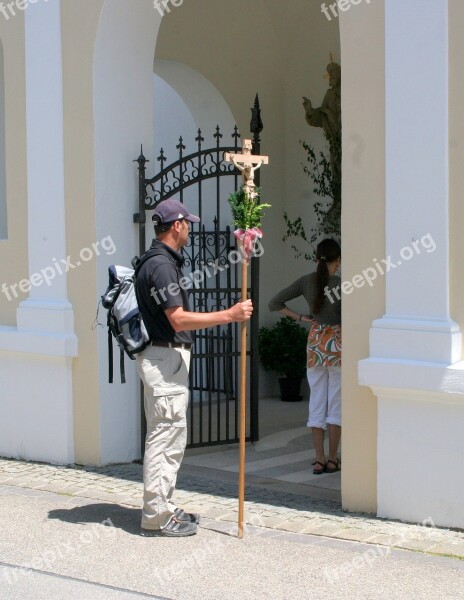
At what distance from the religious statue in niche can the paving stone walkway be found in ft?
12.5

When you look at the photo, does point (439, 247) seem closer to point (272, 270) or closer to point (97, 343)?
point (97, 343)

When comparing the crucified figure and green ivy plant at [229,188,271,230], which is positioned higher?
the crucified figure

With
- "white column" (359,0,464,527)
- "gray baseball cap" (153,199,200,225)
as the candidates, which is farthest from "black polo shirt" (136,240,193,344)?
"white column" (359,0,464,527)

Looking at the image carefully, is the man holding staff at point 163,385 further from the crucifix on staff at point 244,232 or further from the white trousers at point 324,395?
the white trousers at point 324,395

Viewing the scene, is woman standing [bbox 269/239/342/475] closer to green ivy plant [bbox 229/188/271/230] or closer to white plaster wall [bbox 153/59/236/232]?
green ivy plant [bbox 229/188/271/230]

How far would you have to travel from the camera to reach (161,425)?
19.8 ft

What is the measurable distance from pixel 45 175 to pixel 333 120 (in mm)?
3423

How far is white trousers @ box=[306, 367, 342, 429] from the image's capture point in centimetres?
764

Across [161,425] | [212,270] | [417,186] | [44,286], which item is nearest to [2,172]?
[44,286]

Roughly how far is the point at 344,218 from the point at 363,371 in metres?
0.94

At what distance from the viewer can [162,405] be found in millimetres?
5996

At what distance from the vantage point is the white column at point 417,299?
5945 mm

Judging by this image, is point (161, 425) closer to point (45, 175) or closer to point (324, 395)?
point (324, 395)

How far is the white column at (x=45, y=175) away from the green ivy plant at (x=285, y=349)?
3.32 m
